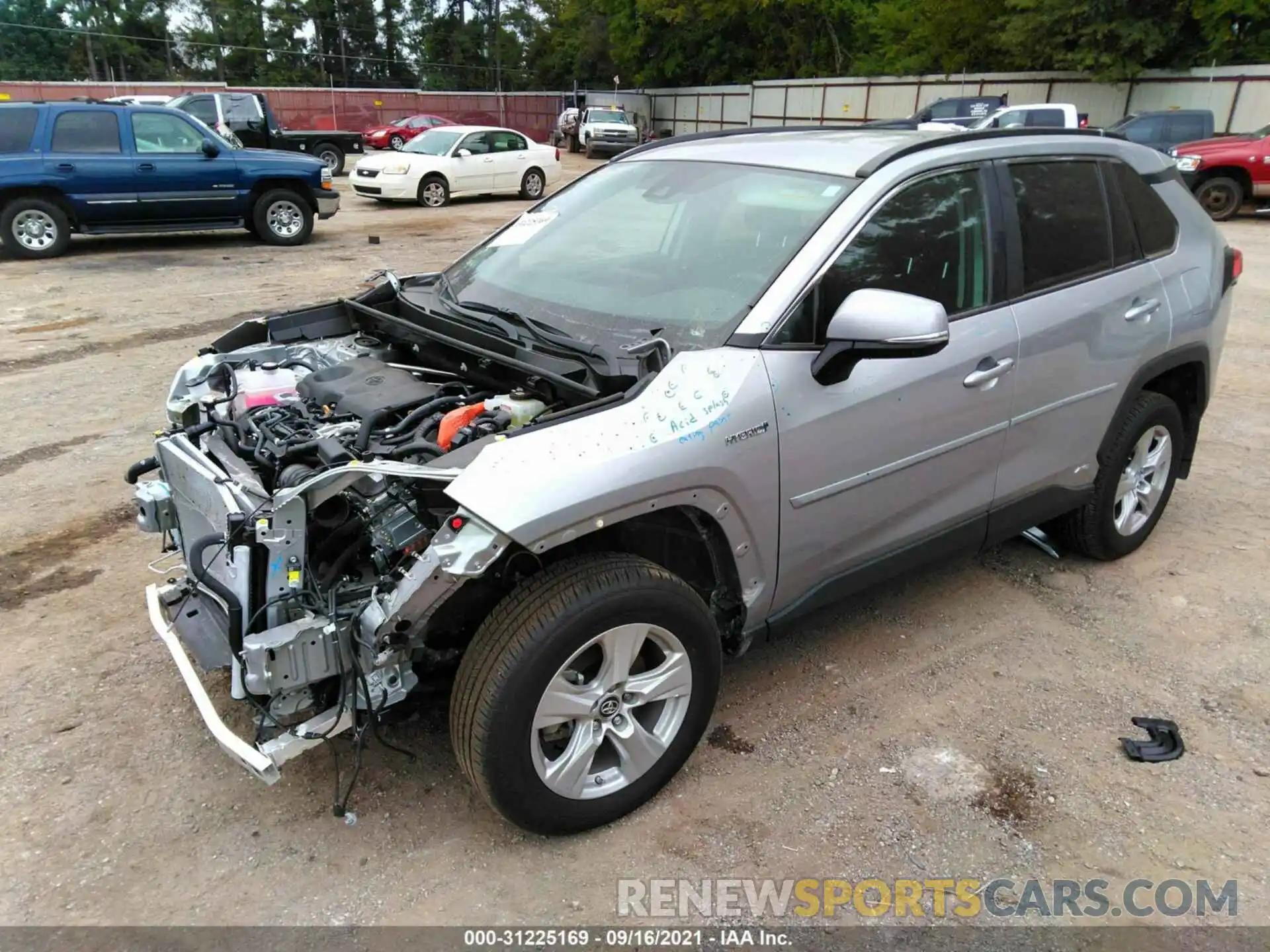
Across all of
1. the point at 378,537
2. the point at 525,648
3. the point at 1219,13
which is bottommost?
the point at 525,648

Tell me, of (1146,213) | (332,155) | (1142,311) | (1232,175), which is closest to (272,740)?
(1142,311)

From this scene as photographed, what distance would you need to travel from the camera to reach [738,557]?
8.92 feet

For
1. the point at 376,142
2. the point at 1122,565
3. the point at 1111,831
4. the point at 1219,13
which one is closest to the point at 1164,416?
the point at 1122,565

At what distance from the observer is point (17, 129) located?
436 inches

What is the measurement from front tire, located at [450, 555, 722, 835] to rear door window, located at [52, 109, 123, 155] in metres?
11.9

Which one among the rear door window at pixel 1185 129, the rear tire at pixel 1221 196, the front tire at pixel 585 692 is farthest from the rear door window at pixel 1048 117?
the front tire at pixel 585 692

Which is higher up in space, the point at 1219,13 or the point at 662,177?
the point at 1219,13

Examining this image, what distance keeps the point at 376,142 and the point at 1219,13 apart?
79.6 feet

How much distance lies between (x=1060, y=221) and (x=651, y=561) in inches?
86.6

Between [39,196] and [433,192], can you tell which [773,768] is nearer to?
[39,196]

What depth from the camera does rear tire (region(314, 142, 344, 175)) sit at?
70.7 ft

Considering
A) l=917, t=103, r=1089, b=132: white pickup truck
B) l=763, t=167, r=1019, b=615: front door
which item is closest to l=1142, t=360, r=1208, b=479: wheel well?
l=763, t=167, r=1019, b=615: front door

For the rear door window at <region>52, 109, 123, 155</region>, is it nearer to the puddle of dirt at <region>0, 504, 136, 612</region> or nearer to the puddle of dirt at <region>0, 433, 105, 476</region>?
the puddle of dirt at <region>0, 433, 105, 476</region>

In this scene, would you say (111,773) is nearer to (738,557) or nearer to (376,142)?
(738,557)
